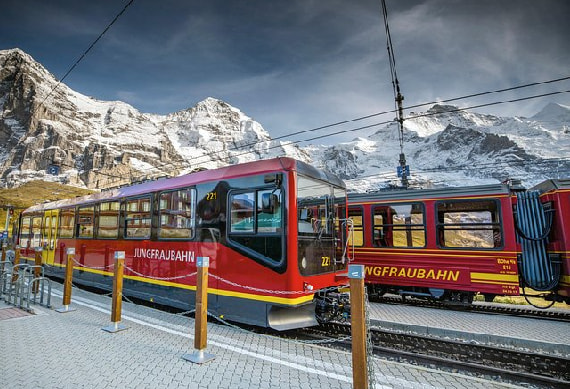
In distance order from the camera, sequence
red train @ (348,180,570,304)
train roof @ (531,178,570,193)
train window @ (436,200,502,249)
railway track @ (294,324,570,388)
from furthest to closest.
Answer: train window @ (436,200,502,249) → red train @ (348,180,570,304) → train roof @ (531,178,570,193) → railway track @ (294,324,570,388)

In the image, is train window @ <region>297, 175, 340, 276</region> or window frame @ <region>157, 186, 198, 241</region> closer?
train window @ <region>297, 175, 340, 276</region>

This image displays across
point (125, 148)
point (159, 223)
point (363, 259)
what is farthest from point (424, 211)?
point (125, 148)

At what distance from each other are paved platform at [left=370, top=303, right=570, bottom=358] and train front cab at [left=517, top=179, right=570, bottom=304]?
0.87 metres

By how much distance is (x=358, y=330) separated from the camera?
137 inches

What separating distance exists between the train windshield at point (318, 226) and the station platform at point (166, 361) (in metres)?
1.56

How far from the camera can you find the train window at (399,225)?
9.52 meters

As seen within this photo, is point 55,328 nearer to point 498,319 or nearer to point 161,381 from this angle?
point 161,381

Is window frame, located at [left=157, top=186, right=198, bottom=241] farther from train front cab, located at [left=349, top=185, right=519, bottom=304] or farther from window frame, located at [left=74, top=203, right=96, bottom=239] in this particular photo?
train front cab, located at [left=349, top=185, right=519, bottom=304]

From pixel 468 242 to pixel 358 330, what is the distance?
703 cm

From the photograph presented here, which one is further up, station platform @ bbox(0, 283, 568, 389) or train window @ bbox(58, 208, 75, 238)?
train window @ bbox(58, 208, 75, 238)

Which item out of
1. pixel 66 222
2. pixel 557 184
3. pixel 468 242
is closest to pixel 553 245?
pixel 557 184

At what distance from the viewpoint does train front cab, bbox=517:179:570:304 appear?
7.84 metres

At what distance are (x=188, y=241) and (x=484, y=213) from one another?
313 inches

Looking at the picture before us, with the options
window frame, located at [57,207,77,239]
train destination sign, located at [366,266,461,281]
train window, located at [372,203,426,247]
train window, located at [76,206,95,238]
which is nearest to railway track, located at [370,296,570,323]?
train destination sign, located at [366,266,461,281]
